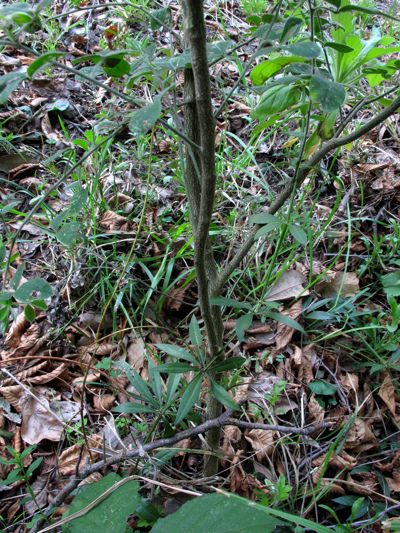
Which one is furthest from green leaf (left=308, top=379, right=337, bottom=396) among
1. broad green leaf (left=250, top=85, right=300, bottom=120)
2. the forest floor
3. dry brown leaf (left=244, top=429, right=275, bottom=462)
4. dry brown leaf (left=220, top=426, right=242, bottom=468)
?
broad green leaf (left=250, top=85, right=300, bottom=120)

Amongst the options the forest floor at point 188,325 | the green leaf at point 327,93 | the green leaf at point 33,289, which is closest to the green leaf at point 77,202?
the green leaf at point 33,289

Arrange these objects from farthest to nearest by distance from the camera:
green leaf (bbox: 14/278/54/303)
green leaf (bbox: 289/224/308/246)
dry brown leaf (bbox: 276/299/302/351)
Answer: dry brown leaf (bbox: 276/299/302/351) < green leaf (bbox: 289/224/308/246) < green leaf (bbox: 14/278/54/303)

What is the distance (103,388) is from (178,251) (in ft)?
2.48

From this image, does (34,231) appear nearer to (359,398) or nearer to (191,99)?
(191,99)

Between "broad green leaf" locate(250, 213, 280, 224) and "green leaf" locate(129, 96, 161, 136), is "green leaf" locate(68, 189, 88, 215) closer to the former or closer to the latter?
"green leaf" locate(129, 96, 161, 136)

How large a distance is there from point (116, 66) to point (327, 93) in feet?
1.22

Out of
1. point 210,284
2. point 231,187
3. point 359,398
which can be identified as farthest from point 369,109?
point 210,284

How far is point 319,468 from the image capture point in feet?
4.30

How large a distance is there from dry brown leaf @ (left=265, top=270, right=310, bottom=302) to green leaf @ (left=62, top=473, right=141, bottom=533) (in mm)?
1088

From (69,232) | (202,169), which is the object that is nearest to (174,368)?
(69,232)

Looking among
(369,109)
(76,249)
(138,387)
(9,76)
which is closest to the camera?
(9,76)

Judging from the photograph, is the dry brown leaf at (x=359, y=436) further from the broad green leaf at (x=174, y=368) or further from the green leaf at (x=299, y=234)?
the green leaf at (x=299, y=234)

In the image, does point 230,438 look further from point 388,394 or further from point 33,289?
point 33,289

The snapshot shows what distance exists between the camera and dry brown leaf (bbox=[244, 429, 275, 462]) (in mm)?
1353
